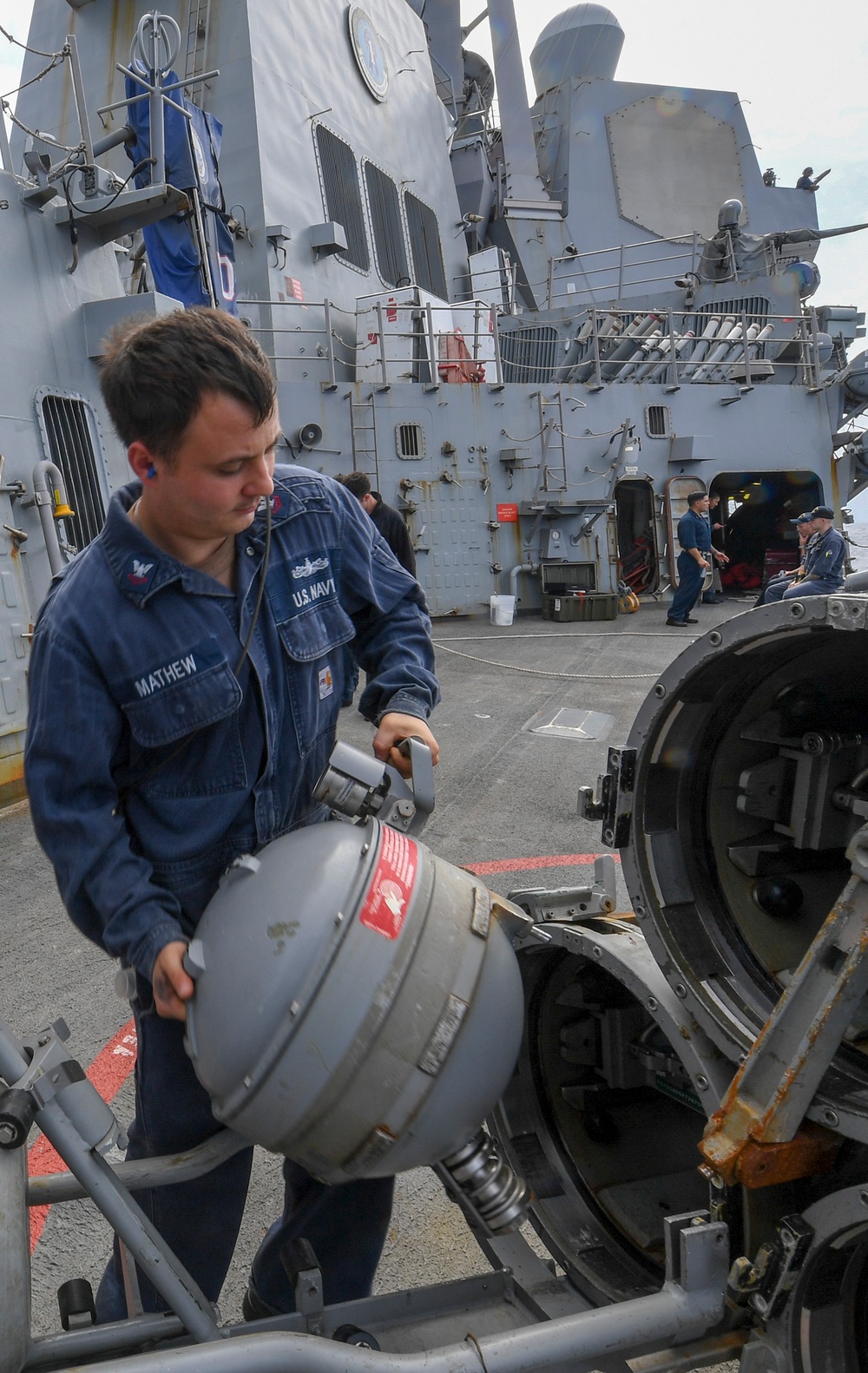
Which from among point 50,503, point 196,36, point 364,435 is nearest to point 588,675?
point 50,503

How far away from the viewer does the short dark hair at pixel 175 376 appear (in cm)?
137

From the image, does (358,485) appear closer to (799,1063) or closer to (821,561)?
(821,561)

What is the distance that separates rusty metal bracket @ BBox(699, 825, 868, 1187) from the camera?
1234 millimetres

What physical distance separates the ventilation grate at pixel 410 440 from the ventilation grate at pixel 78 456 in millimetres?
6042

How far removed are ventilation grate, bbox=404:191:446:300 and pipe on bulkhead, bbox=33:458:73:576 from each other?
10.2 metres

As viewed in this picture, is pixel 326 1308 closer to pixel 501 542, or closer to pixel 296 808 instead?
pixel 296 808

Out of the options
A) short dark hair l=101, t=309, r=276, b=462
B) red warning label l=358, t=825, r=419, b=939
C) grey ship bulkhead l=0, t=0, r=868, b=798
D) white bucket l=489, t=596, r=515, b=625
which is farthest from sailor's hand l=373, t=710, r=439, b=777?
white bucket l=489, t=596, r=515, b=625

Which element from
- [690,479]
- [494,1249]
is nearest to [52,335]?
[494,1249]

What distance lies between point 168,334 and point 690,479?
14.0 m

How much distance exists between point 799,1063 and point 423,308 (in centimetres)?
1227

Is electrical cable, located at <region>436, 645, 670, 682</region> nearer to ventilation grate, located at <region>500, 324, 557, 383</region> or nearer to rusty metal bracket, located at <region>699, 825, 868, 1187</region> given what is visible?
rusty metal bracket, located at <region>699, 825, 868, 1187</region>

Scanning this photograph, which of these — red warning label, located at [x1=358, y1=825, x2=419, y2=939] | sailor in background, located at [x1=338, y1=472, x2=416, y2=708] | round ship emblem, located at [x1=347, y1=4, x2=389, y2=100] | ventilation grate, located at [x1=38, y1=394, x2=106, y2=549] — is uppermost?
round ship emblem, located at [x1=347, y1=4, x2=389, y2=100]

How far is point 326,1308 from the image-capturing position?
61.0 inches

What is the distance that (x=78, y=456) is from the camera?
690 centimetres
